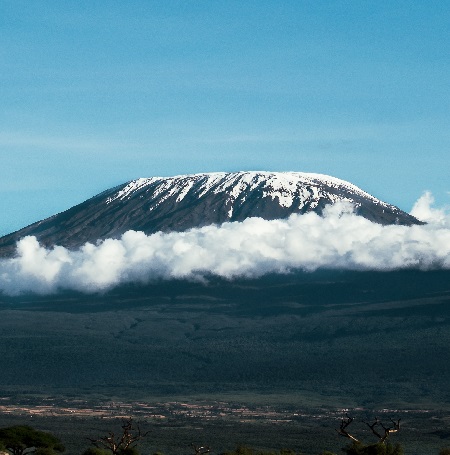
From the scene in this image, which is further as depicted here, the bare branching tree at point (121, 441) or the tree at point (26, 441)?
the tree at point (26, 441)

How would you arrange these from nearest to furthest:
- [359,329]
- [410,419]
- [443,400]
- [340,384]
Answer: [410,419], [443,400], [340,384], [359,329]

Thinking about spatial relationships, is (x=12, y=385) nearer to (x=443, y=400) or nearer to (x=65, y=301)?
(x=443, y=400)

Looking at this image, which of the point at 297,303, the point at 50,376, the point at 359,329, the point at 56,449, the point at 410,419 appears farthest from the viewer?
the point at 297,303

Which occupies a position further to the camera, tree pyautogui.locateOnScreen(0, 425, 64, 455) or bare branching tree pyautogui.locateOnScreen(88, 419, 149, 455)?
tree pyautogui.locateOnScreen(0, 425, 64, 455)

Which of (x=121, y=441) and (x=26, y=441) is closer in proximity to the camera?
(x=121, y=441)

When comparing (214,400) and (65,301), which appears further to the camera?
(65,301)

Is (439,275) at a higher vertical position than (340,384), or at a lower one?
higher

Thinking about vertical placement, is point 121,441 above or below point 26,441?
above

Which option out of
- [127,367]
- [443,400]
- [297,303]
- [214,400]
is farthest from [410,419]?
[297,303]
